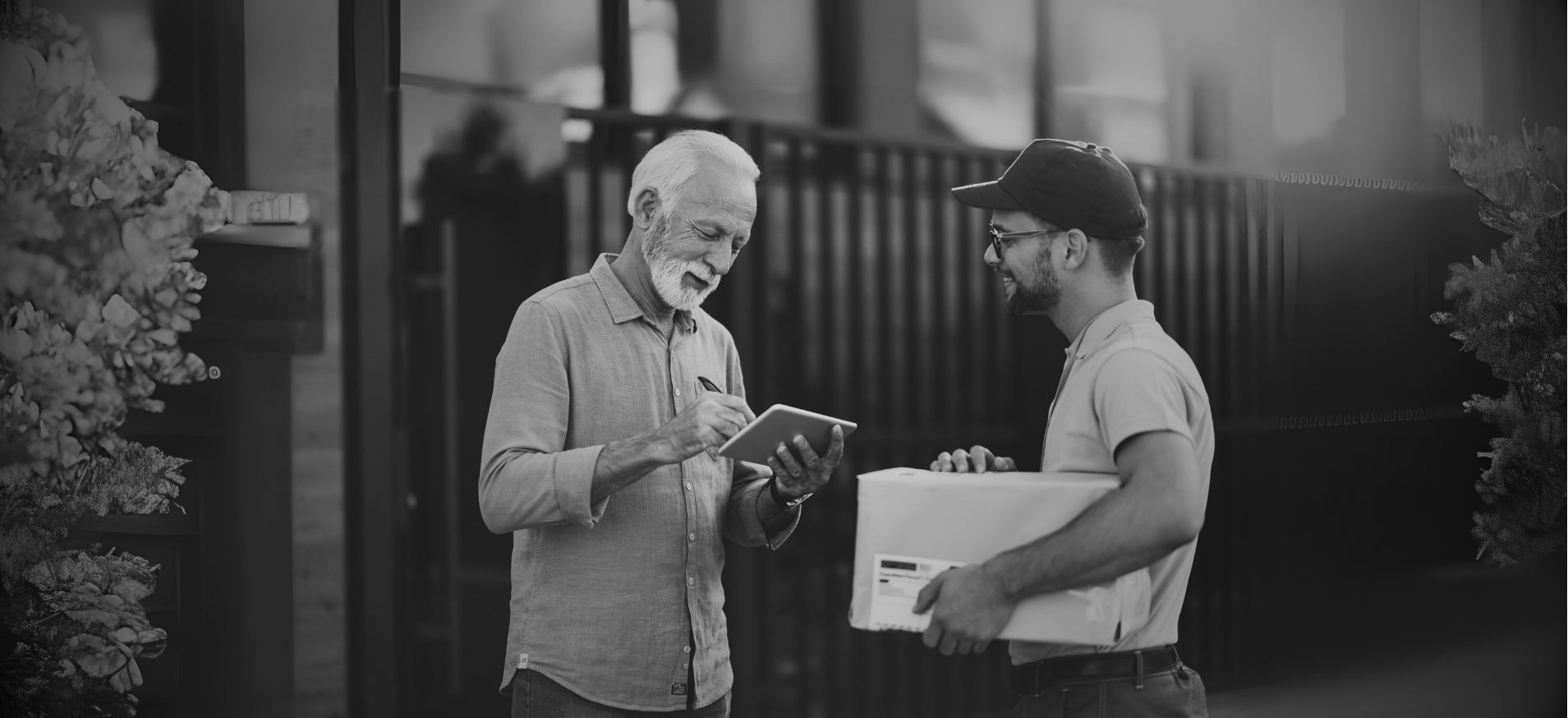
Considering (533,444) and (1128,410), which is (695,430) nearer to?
(533,444)

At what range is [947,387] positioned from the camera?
13.5 feet

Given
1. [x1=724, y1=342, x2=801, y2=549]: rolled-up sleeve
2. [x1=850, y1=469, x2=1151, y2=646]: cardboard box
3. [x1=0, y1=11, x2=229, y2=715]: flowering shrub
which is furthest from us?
[x1=0, y1=11, x2=229, y2=715]: flowering shrub

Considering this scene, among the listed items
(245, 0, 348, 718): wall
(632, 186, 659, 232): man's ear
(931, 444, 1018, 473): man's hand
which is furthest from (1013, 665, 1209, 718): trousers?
(245, 0, 348, 718): wall

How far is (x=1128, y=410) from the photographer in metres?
2.31

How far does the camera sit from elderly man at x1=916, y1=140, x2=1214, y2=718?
2.29 meters

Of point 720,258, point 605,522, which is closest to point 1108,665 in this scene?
point 605,522

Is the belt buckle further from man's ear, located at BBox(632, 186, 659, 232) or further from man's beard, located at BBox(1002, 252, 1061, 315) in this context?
man's ear, located at BBox(632, 186, 659, 232)

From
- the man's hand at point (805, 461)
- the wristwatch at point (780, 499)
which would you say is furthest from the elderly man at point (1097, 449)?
the wristwatch at point (780, 499)

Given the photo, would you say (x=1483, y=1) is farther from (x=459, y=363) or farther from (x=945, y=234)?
(x=459, y=363)

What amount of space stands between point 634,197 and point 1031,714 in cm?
150

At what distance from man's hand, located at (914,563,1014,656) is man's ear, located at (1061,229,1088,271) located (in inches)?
26.1

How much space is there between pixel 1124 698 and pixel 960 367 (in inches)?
70.9

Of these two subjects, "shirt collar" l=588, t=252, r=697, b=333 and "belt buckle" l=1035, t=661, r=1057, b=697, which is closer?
"belt buckle" l=1035, t=661, r=1057, b=697

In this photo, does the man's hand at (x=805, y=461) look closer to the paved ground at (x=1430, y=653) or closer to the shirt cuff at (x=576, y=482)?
the shirt cuff at (x=576, y=482)
